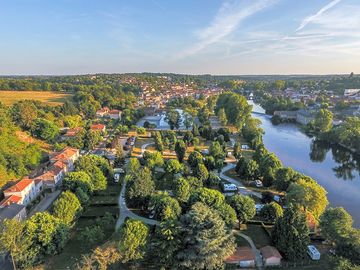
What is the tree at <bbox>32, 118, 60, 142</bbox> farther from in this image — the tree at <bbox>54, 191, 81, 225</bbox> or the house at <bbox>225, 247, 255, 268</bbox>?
the house at <bbox>225, 247, 255, 268</bbox>

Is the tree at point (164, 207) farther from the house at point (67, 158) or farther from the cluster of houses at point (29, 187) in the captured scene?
the house at point (67, 158)

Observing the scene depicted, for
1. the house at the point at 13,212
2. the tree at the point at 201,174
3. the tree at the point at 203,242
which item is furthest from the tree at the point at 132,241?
the tree at the point at 201,174

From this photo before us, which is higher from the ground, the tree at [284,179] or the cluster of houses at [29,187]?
the tree at [284,179]

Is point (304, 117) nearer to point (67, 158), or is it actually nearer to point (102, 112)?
point (102, 112)

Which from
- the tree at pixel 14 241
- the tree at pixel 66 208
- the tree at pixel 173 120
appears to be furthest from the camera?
the tree at pixel 173 120

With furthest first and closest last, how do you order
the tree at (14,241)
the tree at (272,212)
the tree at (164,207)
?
the tree at (272,212)
the tree at (164,207)
the tree at (14,241)

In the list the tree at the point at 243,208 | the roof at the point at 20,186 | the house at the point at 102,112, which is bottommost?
the house at the point at 102,112

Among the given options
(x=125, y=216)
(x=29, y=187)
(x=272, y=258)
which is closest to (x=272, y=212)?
(x=272, y=258)

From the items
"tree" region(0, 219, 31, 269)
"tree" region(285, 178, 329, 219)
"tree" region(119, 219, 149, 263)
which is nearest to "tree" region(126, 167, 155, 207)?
"tree" region(119, 219, 149, 263)
